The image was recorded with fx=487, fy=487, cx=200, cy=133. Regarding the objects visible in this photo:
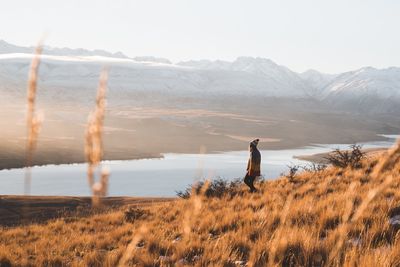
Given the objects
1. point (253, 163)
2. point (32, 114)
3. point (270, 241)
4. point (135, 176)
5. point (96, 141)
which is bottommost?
point (135, 176)

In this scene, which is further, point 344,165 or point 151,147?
point 151,147

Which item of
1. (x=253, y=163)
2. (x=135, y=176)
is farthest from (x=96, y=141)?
(x=135, y=176)

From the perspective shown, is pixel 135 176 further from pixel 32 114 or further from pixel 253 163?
pixel 32 114

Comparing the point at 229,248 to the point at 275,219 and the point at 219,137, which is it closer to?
the point at 275,219

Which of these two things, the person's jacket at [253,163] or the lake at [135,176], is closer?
the person's jacket at [253,163]

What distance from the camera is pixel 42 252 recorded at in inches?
318

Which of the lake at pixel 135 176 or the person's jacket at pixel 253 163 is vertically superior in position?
the person's jacket at pixel 253 163

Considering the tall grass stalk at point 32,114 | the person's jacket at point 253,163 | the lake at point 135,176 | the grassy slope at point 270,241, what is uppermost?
the tall grass stalk at point 32,114

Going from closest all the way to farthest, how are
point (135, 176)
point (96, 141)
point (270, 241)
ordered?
1. point (270, 241)
2. point (96, 141)
3. point (135, 176)

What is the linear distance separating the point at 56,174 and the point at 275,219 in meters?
69.6

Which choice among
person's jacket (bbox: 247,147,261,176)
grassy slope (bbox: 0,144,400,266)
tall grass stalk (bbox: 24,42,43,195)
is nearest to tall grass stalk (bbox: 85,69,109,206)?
tall grass stalk (bbox: 24,42,43,195)

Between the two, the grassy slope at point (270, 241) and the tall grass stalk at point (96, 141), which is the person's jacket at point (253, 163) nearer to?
the grassy slope at point (270, 241)

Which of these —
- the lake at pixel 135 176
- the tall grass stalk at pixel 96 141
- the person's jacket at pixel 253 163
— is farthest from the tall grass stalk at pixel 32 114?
the lake at pixel 135 176

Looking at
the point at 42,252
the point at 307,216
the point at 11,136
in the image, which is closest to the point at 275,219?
the point at 307,216
